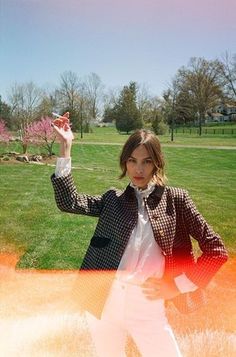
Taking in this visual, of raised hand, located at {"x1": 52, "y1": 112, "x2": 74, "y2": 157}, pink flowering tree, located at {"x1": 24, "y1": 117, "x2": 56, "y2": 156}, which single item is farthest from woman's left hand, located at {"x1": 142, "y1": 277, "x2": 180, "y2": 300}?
pink flowering tree, located at {"x1": 24, "y1": 117, "x2": 56, "y2": 156}

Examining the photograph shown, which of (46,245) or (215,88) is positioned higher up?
(215,88)

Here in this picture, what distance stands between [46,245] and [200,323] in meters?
2.39

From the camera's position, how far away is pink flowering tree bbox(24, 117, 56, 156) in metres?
15.7

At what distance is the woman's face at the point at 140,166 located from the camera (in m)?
1.86

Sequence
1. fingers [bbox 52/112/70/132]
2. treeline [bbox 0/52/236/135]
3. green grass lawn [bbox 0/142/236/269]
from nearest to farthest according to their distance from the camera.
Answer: fingers [bbox 52/112/70/132] → green grass lawn [bbox 0/142/236/269] → treeline [bbox 0/52/236/135]

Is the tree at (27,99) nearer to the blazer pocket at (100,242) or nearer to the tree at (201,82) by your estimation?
the tree at (201,82)

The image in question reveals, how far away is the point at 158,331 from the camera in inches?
71.4

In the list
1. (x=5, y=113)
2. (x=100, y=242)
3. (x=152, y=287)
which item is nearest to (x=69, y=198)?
(x=100, y=242)

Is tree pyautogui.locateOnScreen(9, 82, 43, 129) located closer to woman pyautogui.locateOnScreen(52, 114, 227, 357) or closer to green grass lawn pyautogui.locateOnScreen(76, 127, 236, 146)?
green grass lawn pyautogui.locateOnScreen(76, 127, 236, 146)

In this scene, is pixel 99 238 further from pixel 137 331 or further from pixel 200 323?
pixel 200 323

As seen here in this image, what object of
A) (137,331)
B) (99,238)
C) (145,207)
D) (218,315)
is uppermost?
(145,207)

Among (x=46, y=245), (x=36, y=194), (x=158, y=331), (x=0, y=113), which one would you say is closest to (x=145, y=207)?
(x=158, y=331)

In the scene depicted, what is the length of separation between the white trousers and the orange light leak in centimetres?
48

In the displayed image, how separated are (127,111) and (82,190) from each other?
1.96 meters
